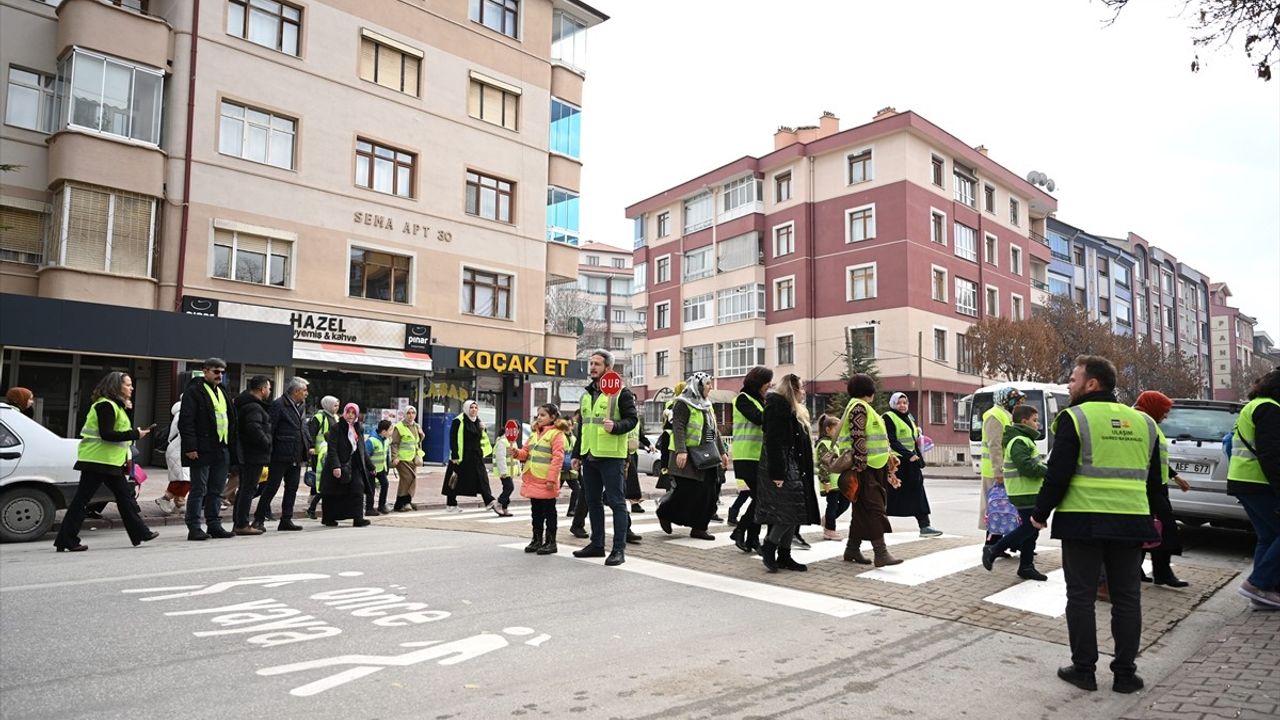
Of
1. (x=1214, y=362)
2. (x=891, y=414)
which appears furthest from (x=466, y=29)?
(x=1214, y=362)

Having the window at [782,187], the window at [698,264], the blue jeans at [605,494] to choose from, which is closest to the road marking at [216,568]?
the blue jeans at [605,494]

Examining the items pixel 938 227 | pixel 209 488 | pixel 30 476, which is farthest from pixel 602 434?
pixel 938 227

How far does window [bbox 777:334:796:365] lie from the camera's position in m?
43.9

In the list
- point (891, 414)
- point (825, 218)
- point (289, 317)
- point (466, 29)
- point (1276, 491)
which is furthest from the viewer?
point (825, 218)

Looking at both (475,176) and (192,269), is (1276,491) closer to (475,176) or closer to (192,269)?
(192,269)

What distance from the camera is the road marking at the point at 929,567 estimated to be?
291 inches

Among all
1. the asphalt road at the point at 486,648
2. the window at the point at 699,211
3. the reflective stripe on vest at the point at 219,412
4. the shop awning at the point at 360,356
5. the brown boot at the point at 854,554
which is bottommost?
the asphalt road at the point at 486,648

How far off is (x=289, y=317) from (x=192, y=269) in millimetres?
2602

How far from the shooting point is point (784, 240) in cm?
4503

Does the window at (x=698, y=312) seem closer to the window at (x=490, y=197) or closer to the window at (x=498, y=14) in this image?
the window at (x=490, y=197)

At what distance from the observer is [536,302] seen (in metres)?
28.3

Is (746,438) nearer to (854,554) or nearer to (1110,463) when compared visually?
(854,554)

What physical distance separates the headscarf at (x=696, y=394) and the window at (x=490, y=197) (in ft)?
61.9

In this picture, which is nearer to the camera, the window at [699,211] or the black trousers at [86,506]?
the black trousers at [86,506]
